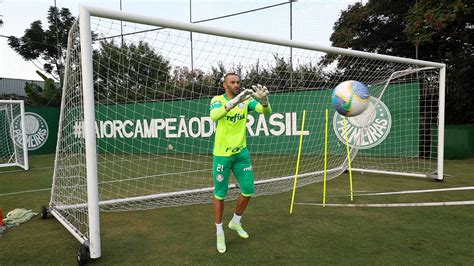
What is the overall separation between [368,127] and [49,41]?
92.1 ft

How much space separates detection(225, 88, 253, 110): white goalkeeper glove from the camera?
127 inches

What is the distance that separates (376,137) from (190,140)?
6354 mm

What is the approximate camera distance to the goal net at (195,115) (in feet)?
13.5

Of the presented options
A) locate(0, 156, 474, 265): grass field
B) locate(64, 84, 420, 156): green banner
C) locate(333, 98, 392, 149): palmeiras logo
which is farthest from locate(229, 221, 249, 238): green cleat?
locate(64, 84, 420, 156): green banner

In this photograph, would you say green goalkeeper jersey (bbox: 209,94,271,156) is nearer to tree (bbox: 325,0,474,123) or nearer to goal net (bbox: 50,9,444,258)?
goal net (bbox: 50,9,444,258)

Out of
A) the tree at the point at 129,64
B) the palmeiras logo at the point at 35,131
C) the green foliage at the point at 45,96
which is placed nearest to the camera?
the tree at the point at 129,64

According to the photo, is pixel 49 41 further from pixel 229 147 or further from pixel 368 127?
pixel 229 147

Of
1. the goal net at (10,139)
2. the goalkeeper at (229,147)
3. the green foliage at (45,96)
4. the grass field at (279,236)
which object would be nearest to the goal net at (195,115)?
the grass field at (279,236)

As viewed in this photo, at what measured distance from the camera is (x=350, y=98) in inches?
173

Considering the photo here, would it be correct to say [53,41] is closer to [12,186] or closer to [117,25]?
[12,186]

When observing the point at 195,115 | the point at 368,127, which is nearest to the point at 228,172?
the point at 368,127

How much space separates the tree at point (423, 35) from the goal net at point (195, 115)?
3.56 ft

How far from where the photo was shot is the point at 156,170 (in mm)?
9594

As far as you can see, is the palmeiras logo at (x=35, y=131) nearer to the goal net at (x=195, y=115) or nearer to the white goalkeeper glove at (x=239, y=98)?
the goal net at (x=195, y=115)
